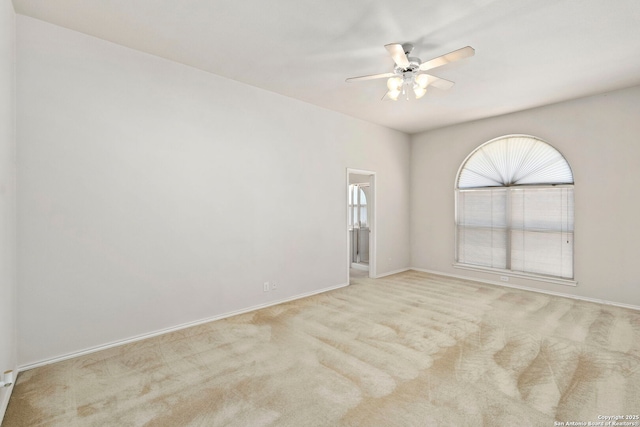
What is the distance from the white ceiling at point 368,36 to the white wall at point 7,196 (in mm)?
447

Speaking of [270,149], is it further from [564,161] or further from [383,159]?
[564,161]

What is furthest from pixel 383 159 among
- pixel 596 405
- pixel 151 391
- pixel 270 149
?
pixel 151 391

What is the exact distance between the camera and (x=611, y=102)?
4289 mm

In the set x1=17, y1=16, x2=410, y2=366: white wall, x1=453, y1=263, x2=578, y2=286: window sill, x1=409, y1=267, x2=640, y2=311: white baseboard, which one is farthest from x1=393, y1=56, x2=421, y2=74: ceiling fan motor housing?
x1=409, y1=267, x2=640, y2=311: white baseboard

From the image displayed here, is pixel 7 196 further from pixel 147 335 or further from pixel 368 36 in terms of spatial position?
pixel 368 36

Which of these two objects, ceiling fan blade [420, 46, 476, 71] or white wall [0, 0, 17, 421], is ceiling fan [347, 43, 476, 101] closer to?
ceiling fan blade [420, 46, 476, 71]

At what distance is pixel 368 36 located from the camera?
286cm

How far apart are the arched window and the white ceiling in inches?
49.7

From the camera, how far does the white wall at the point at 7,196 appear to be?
2064 millimetres

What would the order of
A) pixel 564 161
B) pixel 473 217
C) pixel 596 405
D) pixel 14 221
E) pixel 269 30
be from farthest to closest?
pixel 473 217
pixel 564 161
pixel 269 30
pixel 14 221
pixel 596 405

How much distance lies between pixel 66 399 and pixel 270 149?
3.22m

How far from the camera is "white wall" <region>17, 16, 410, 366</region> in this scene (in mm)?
2664

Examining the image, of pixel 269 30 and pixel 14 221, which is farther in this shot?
pixel 269 30

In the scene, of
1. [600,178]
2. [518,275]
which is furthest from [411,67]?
[518,275]
